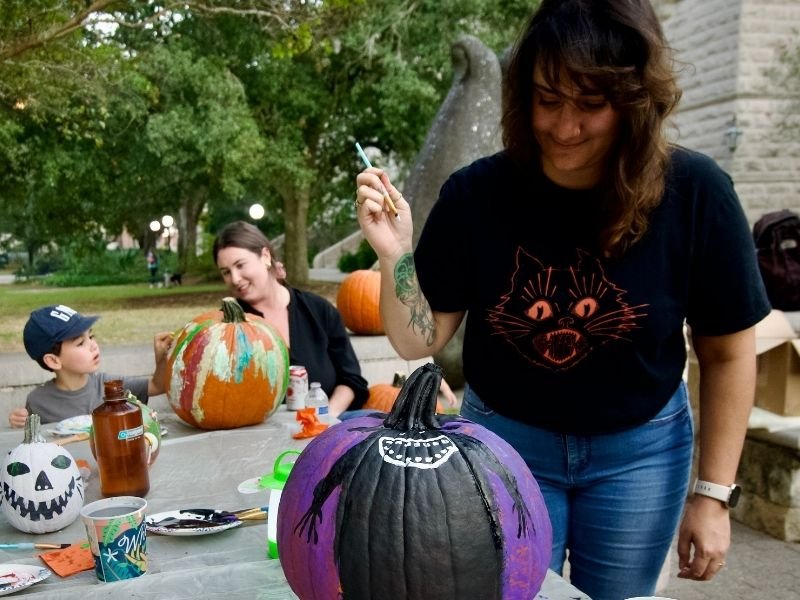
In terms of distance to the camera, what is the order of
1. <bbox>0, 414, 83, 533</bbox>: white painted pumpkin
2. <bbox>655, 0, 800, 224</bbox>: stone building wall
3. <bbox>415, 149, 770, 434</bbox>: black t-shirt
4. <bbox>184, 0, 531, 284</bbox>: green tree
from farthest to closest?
<bbox>655, 0, 800, 224</bbox>: stone building wall < <bbox>184, 0, 531, 284</bbox>: green tree < <bbox>0, 414, 83, 533</bbox>: white painted pumpkin < <bbox>415, 149, 770, 434</bbox>: black t-shirt

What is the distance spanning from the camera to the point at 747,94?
360 inches

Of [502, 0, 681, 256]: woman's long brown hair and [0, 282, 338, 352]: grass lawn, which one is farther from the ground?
[502, 0, 681, 256]: woman's long brown hair

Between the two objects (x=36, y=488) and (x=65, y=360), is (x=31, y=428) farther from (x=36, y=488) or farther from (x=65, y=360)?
(x=65, y=360)

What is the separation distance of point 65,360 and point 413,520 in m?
1.72

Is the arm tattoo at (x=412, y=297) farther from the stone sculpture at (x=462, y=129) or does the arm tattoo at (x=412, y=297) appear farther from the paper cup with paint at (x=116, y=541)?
the stone sculpture at (x=462, y=129)

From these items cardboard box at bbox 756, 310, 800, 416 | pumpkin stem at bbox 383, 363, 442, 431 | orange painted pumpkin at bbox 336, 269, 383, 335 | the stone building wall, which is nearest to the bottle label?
pumpkin stem at bbox 383, 363, 442, 431

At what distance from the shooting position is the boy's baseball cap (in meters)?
2.13

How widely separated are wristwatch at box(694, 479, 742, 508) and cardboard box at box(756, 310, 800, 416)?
7.03ft

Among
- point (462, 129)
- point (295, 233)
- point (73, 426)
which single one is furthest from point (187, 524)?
point (295, 233)

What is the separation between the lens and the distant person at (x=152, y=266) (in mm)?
7320

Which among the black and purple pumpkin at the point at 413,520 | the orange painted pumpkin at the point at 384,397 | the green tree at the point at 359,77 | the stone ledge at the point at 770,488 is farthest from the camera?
the green tree at the point at 359,77

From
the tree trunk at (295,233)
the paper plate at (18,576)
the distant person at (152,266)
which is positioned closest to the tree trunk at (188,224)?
the distant person at (152,266)

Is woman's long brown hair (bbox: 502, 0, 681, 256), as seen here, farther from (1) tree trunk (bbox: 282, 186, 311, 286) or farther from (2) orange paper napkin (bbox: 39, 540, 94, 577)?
(1) tree trunk (bbox: 282, 186, 311, 286)

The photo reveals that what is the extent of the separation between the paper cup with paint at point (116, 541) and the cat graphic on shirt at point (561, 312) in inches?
29.2
